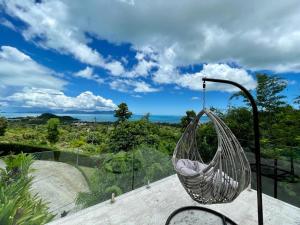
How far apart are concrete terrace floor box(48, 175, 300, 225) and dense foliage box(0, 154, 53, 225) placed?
33 cm

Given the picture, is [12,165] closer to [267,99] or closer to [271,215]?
[271,215]

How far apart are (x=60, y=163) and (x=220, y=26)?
6.36m

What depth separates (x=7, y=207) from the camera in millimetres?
2139

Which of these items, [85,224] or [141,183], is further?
[141,183]

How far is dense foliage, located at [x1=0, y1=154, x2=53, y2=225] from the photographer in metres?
2.24

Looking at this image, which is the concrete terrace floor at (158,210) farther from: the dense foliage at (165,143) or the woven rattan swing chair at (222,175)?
the woven rattan swing chair at (222,175)

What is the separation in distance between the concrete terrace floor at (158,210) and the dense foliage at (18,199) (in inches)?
13.0

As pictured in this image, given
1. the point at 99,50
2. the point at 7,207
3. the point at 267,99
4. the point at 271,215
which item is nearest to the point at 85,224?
the point at 7,207

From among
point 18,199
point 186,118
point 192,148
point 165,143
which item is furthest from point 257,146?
point 186,118

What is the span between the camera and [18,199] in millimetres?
2701

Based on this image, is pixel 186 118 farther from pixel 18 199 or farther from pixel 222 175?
pixel 18 199

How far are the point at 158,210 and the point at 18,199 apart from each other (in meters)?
2.12

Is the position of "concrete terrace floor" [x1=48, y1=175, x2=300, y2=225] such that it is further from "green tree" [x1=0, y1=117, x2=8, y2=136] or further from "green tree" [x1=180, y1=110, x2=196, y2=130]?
"green tree" [x1=0, y1=117, x2=8, y2=136]

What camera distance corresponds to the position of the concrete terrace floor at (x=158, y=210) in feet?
10.2
